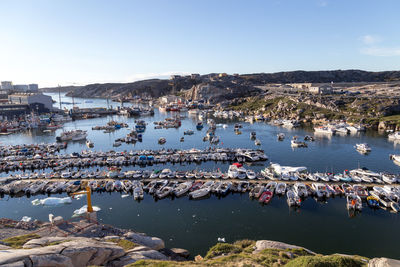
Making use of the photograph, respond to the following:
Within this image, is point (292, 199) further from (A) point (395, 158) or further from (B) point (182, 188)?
(A) point (395, 158)

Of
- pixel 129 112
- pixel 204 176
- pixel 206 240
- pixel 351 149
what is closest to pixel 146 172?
pixel 204 176

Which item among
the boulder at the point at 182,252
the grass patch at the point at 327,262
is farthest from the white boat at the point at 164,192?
the grass patch at the point at 327,262

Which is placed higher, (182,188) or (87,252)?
(87,252)

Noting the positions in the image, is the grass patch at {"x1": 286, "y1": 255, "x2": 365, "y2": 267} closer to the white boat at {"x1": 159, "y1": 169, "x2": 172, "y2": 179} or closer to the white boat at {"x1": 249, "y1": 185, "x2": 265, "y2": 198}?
the white boat at {"x1": 249, "y1": 185, "x2": 265, "y2": 198}

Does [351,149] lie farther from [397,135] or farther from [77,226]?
[77,226]

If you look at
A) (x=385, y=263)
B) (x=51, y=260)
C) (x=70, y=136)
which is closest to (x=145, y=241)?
(x=51, y=260)

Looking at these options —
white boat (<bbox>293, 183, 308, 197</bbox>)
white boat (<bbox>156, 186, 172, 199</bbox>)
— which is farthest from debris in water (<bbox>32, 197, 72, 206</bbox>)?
white boat (<bbox>293, 183, 308, 197</bbox>)
